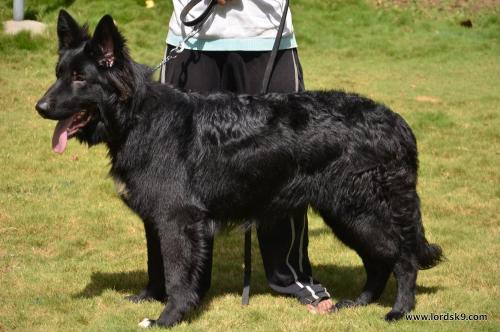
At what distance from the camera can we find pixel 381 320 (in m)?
4.78

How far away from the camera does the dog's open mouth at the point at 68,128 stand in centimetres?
444

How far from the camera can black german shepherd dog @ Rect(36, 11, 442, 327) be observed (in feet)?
14.6

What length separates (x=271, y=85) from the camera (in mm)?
5207

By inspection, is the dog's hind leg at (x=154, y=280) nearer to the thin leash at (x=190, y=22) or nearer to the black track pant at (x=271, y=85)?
the black track pant at (x=271, y=85)

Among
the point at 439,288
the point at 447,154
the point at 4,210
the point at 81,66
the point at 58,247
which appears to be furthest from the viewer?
the point at 447,154

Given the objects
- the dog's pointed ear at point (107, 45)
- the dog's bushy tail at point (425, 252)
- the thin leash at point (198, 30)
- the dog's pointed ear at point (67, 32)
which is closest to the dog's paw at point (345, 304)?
the dog's bushy tail at point (425, 252)

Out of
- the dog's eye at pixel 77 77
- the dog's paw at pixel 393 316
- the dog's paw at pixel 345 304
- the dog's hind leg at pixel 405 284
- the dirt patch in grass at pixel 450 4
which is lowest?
the dog's paw at pixel 345 304

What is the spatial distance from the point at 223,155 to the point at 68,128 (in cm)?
95

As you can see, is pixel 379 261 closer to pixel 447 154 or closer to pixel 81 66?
pixel 81 66

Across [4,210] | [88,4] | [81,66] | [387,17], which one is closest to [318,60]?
[387,17]

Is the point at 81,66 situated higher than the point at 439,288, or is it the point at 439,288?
the point at 81,66

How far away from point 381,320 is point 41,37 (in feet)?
34.3

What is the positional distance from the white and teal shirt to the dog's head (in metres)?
0.79

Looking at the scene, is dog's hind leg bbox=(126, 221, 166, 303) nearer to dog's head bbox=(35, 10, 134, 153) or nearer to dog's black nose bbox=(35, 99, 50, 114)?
dog's head bbox=(35, 10, 134, 153)
